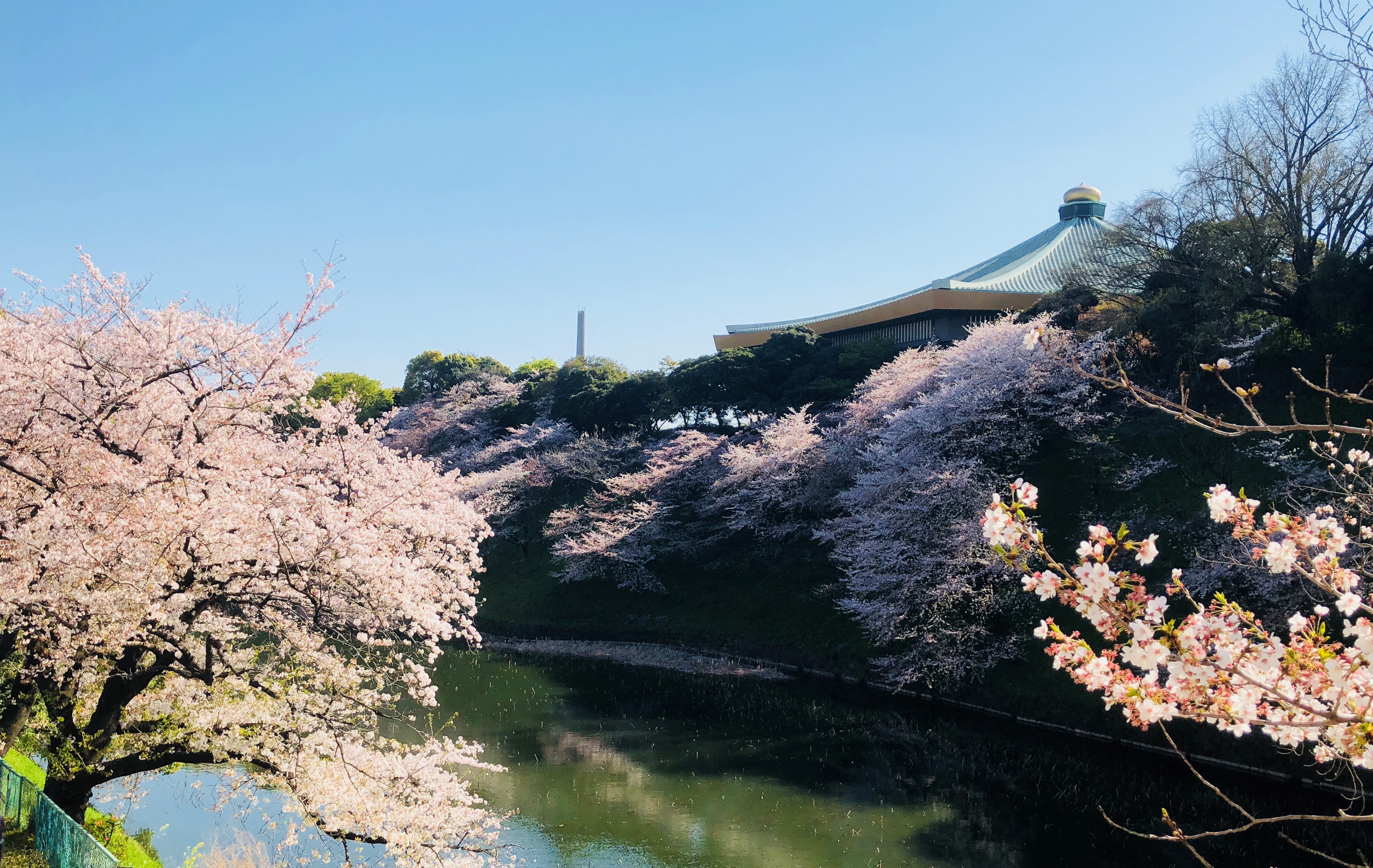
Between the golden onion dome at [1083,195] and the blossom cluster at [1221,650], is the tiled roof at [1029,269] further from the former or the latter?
the blossom cluster at [1221,650]

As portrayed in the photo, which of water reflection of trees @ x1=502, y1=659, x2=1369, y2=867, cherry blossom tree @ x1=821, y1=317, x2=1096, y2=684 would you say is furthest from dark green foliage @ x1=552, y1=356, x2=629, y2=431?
water reflection of trees @ x1=502, y1=659, x2=1369, y2=867

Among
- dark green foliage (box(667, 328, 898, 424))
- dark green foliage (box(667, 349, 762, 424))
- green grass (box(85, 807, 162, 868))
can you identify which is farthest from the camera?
dark green foliage (box(667, 349, 762, 424))

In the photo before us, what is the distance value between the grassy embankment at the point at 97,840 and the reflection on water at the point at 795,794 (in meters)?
0.88

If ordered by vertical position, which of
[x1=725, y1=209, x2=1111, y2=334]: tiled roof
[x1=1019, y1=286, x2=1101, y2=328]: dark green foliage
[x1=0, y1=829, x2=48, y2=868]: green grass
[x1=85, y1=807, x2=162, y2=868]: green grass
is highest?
→ [x1=725, y1=209, x2=1111, y2=334]: tiled roof

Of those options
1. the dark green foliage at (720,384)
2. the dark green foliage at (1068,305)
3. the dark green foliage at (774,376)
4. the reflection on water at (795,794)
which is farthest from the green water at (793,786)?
the dark green foliage at (720,384)

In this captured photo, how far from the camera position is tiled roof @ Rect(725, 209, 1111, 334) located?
122 ft

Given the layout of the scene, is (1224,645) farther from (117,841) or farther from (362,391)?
(362,391)

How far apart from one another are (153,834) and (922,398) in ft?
61.3

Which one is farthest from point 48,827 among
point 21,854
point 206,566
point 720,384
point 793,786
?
point 720,384

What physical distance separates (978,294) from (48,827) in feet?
114

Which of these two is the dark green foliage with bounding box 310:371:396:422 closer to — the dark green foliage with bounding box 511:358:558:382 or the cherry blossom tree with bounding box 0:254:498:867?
the dark green foliage with bounding box 511:358:558:382

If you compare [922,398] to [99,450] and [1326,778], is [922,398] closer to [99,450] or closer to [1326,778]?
[1326,778]

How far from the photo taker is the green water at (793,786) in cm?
1261

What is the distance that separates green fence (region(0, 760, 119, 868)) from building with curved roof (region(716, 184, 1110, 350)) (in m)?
29.6
